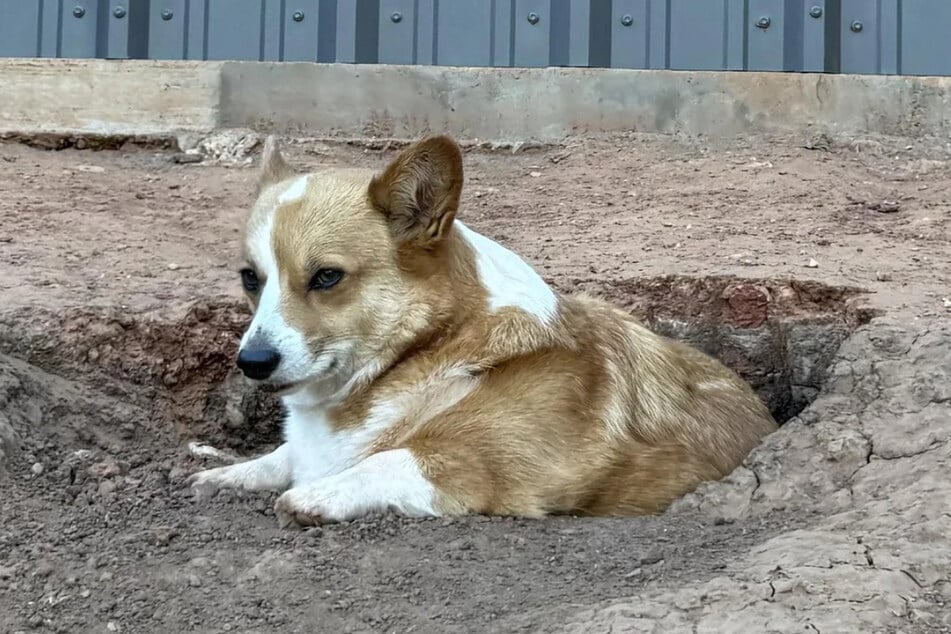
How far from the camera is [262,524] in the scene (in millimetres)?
3268

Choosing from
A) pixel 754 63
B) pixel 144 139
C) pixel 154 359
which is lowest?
pixel 154 359

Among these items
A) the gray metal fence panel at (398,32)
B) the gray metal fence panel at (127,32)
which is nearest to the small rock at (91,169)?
the gray metal fence panel at (127,32)

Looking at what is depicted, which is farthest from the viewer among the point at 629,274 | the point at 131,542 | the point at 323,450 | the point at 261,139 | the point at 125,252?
the point at 261,139

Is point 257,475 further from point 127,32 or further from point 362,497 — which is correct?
point 127,32

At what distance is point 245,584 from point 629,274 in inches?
117

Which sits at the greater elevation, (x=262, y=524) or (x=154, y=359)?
(x=154, y=359)

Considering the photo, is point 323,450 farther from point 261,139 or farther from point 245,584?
point 261,139

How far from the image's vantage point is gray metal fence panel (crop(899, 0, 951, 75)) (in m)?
7.25

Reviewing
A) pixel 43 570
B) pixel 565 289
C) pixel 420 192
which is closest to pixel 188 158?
pixel 565 289

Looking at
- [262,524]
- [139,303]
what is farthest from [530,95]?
[262,524]

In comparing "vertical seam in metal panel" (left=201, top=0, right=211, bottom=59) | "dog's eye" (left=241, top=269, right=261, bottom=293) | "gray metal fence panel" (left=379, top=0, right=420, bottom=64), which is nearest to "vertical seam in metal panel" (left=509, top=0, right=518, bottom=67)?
"gray metal fence panel" (left=379, top=0, right=420, bottom=64)

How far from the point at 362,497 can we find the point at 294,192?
1193mm

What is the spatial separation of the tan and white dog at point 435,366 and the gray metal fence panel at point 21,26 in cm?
459

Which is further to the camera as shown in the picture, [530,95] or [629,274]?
[530,95]
